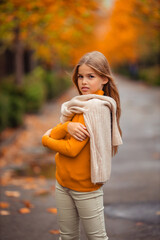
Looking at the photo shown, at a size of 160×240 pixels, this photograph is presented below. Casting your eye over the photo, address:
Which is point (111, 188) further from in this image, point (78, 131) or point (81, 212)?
point (78, 131)

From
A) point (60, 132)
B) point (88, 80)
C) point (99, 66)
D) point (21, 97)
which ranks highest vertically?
point (99, 66)

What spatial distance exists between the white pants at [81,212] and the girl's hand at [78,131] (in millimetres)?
438

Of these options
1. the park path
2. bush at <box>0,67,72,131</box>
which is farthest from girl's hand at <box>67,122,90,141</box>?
bush at <box>0,67,72,131</box>

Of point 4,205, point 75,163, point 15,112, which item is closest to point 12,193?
point 4,205

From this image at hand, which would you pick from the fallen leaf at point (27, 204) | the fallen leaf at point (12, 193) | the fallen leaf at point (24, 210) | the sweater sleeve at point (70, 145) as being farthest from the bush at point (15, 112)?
the sweater sleeve at point (70, 145)

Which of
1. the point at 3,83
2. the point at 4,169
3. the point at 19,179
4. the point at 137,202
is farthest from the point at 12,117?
the point at 137,202

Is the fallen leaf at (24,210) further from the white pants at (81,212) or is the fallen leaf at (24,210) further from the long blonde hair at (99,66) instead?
the long blonde hair at (99,66)

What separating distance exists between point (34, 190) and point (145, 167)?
107 inches

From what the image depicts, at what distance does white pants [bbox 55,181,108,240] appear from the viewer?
99.5 inches

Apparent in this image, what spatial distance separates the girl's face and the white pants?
0.77 meters

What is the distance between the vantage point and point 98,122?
7.97 feet

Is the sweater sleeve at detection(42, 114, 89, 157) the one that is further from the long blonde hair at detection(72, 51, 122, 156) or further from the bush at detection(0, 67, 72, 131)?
the bush at detection(0, 67, 72, 131)

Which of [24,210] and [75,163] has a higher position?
[75,163]

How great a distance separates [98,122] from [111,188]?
3.75 m
